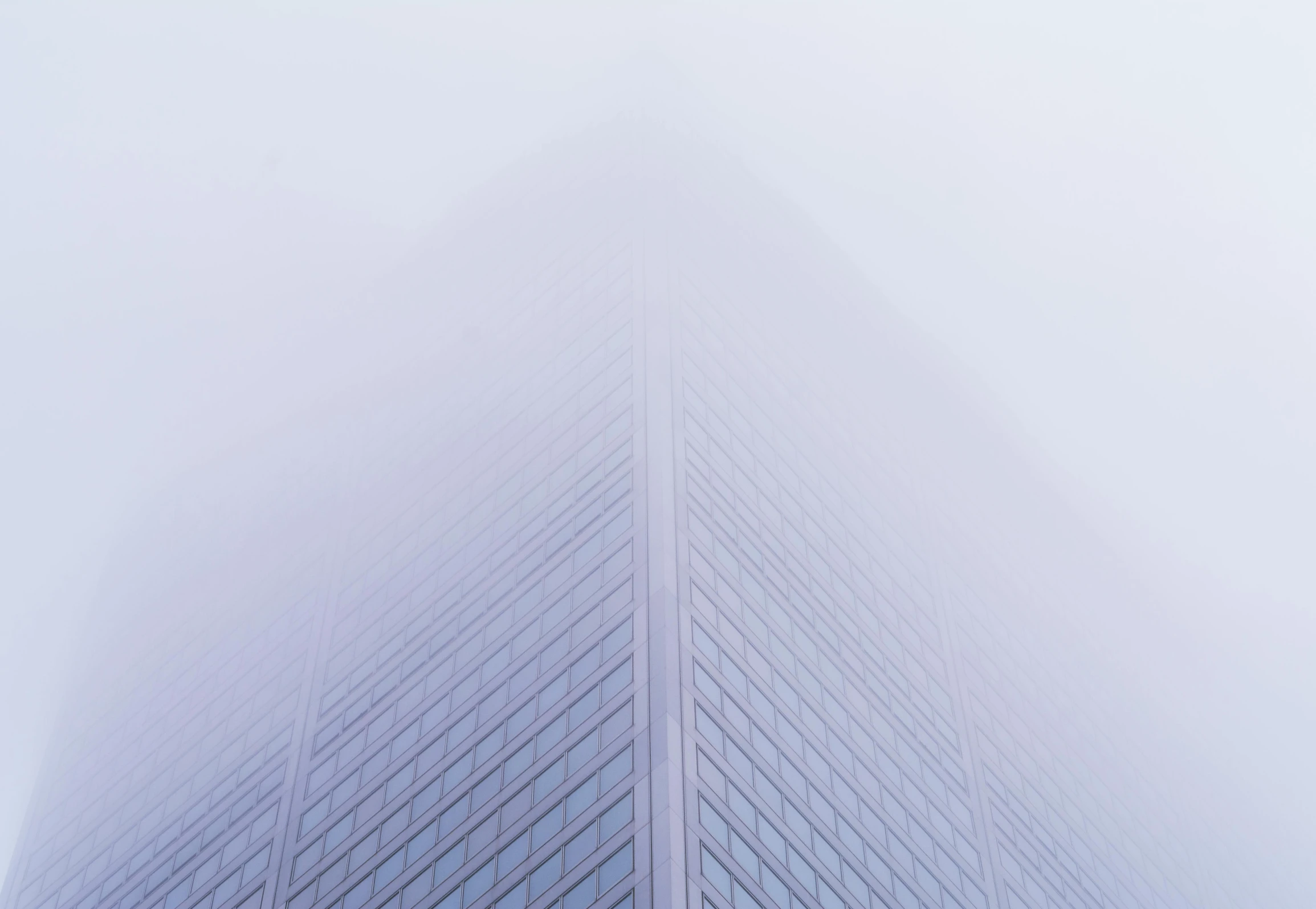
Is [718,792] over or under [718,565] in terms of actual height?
under

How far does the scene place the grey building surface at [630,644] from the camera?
5362cm

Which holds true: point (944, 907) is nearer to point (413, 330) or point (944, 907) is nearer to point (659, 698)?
point (659, 698)

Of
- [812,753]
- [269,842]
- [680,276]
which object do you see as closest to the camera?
[812,753]

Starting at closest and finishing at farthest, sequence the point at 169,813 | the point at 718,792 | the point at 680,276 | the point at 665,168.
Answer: the point at 718,792 < the point at 169,813 < the point at 680,276 < the point at 665,168

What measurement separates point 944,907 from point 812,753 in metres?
9.46

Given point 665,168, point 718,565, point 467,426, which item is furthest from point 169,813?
point 665,168

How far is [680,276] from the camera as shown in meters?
89.2

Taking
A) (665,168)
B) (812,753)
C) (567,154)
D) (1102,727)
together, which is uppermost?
(567,154)

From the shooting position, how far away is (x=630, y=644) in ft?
181

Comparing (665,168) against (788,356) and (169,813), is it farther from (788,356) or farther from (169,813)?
(169,813)

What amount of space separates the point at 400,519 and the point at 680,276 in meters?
23.1

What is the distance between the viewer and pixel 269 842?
69.5 metres

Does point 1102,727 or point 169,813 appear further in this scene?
point 1102,727

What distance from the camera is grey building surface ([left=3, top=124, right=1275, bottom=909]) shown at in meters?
53.6
